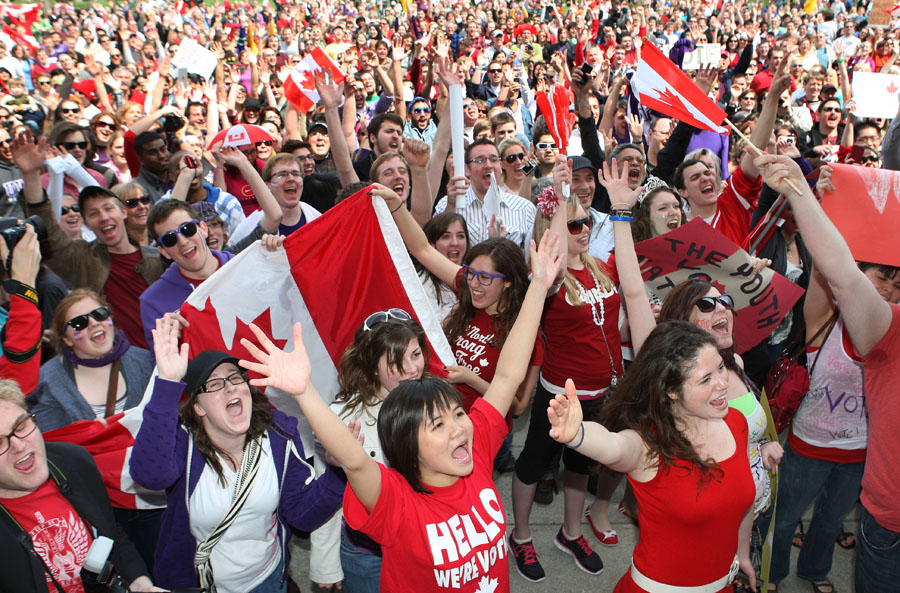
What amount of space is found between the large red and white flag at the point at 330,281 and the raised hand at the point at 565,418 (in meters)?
1.46

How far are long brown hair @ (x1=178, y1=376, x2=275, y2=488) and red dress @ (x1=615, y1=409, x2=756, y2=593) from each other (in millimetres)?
1465

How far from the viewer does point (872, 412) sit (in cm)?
278

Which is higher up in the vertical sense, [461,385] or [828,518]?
[461,385]

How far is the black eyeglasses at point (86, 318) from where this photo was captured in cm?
316

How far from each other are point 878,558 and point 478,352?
1959 millimetres

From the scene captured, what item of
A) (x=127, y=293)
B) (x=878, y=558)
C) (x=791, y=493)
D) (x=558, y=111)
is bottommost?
(x=791, y=493)

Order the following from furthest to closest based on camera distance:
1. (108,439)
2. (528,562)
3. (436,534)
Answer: (528,562) < (108,439) < (436,534)

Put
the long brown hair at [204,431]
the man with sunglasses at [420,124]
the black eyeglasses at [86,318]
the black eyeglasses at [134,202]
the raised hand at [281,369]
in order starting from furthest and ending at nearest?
the man with sunglasses at [420,124] → the black eyeglasses at [134,202] → the black eyeglasses at [86,318] → the long brown hair at [204,431] → the raised hand at [281,369]

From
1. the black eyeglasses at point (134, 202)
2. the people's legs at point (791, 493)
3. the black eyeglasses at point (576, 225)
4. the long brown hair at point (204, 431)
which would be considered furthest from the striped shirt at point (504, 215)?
the long brown hair at point (204, 431)

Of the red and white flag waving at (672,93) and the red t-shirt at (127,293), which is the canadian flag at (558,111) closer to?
the red and white flag waving at (672,93)

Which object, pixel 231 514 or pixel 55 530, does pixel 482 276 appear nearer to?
pixel 231 514

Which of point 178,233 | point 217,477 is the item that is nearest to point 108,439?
point 217,477

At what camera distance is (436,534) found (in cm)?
224

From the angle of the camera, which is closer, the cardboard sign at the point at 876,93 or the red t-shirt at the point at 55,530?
the red t-shirt at the point at 55,530
